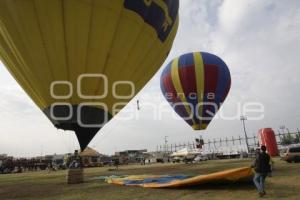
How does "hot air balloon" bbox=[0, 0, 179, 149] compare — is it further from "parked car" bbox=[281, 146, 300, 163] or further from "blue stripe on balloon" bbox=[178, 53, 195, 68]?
"parked car" bbox=[281, 146, 300, 163]

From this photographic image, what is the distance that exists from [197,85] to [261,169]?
55.0 ft

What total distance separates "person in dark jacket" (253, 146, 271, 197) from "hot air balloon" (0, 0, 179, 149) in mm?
5934

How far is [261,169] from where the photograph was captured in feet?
28.4

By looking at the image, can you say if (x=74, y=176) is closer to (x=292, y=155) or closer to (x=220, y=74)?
(x=220, y=74)

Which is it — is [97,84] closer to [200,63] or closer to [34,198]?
[34,198]

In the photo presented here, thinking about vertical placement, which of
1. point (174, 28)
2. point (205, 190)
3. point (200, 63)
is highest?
point (200, 63)

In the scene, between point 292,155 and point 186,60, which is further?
point 186,60

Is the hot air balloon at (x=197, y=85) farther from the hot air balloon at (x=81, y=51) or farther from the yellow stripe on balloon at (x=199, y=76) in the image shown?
the hot air balloon at (x=81, y=51)

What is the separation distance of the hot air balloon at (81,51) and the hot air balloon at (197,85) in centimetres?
1277

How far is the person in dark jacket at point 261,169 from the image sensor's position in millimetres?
8446

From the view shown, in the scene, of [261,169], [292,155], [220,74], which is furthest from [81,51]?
[292,155]

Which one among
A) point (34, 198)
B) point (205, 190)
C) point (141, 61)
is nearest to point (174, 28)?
point (141, 61)

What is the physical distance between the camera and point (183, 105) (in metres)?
26.3

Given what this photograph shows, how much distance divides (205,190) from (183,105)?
16685mm
